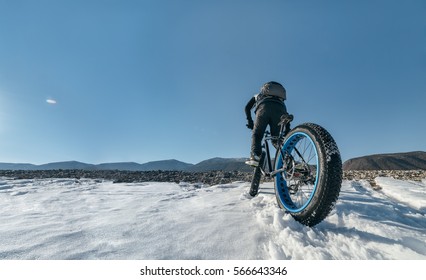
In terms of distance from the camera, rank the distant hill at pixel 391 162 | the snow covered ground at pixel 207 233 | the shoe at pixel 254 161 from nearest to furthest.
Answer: the snow covered ground at pixel 207 233 < the shoe at pixel 254 161 < the distant hill at pixel 391 162

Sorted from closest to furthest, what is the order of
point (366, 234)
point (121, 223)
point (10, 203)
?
point (366, 234)
point (121, 223)
point (10, 203)

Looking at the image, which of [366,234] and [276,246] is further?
[366,234]

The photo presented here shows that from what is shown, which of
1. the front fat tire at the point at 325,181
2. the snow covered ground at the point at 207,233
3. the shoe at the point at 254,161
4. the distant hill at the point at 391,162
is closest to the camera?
the snow covered ground at the point at 207,233

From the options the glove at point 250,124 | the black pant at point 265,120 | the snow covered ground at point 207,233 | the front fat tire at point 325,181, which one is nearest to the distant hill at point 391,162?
the glove at point 250,124

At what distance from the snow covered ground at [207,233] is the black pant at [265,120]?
1.16 metres

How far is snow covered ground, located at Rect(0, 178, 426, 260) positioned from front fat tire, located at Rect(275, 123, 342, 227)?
0.64ft

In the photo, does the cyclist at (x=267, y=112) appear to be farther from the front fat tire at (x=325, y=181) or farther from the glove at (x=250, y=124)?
the front fat tire at (x=325, y=181)

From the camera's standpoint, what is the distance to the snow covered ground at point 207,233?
81.0 inches

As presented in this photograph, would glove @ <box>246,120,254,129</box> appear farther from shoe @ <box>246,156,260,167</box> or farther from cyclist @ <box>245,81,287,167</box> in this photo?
shoe @ <box>246,156,260,167</box>

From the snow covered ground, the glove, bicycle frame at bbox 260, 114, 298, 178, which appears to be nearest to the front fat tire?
the snow covered ground

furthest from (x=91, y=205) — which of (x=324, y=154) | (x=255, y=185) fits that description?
(x=324, y=154)
